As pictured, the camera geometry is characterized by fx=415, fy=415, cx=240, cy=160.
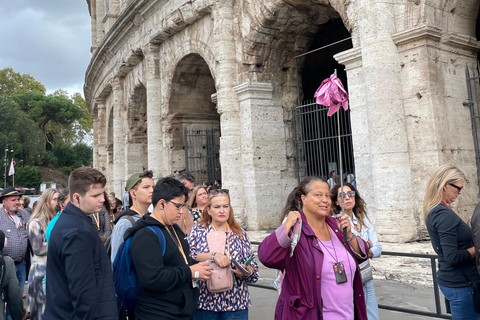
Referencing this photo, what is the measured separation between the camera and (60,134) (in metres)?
54.9

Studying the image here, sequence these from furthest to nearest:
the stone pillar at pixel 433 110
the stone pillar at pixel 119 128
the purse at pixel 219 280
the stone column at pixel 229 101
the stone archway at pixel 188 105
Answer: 1. the stone pillar at pixel 119 128
2. the stone archway at pixel 188 105
3. the stone column at pixel 229 101
4. the stone pillar at pixel 433 110
5. the purse at pixel 219 280

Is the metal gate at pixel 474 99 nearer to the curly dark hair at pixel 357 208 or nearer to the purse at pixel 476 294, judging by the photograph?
the curly dark hair at pixel 357 208

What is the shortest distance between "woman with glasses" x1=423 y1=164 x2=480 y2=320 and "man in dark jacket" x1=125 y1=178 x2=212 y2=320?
5.01ft


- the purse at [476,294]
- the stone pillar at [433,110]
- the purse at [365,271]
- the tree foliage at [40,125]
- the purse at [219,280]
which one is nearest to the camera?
the purse at [476,294]

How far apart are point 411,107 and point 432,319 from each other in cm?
336

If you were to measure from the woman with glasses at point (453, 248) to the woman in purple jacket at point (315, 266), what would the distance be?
0.63 m

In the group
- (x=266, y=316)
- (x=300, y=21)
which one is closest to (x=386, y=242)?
(x=266, y=316)

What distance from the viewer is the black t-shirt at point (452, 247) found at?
2.62 meters

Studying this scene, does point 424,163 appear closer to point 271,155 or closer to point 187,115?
point 271,155

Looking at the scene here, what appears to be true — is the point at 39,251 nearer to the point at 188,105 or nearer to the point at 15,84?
the point at 188,105

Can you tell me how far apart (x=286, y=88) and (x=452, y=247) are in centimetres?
773

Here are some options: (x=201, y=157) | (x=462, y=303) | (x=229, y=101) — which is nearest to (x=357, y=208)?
(x=462, y=303)

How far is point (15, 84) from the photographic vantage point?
172 ft

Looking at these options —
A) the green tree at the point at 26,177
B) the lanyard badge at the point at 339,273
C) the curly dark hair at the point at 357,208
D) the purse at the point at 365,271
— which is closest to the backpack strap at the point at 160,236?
the lanyard badge at the point at 339,273
